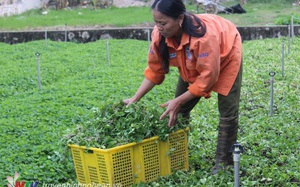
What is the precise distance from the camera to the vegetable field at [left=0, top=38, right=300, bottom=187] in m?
5.06

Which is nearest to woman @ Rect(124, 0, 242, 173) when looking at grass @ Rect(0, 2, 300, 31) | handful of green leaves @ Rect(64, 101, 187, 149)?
handful of green leaves @ Rect(64, 101, 187, 149)

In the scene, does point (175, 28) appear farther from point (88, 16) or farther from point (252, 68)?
point (88, 16)

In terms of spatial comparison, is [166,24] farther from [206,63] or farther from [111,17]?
[111,17]

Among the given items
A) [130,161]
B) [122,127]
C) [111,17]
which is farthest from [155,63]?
[111,17]

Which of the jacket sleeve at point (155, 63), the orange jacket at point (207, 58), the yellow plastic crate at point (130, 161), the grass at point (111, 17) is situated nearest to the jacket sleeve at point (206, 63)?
the orange jacket at point (207, 58)

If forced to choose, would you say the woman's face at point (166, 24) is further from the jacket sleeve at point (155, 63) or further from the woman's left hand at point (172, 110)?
the woman's left hand at point (172, 110)

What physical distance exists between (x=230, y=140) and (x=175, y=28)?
1203 millimetres

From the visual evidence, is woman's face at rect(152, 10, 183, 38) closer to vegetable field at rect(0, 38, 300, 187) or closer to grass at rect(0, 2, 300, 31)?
vegetable field at rect(0, 38, 300, 187)

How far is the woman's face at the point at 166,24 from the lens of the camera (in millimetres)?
4336

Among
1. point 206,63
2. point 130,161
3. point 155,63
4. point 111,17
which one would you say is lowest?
point 111,17

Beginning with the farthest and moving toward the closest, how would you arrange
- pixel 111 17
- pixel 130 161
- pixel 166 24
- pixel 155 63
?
pixel 111 17, pixel 155 63, pixel 130 161, pixel 166 24

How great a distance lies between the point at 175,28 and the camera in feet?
14.5

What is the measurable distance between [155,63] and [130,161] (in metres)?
0.89

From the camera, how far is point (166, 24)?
4.38 meters
